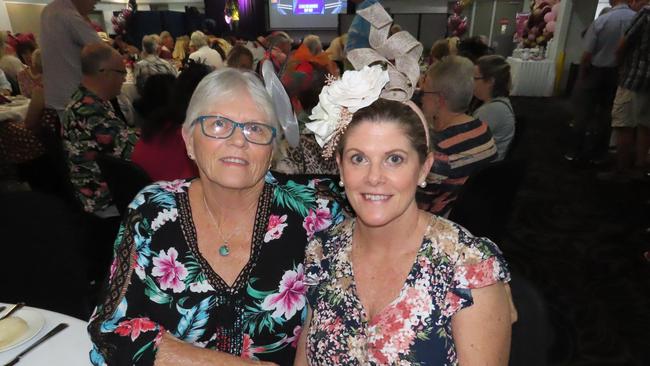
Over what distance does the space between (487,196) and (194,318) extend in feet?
4.95

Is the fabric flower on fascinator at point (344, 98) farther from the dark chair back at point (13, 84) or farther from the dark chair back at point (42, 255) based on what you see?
the dark chair back at point (13, 84)

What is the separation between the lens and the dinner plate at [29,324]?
126cm

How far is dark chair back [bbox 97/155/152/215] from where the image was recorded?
7.70 feet

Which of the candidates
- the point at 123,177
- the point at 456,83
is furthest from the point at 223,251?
the point at 456,83

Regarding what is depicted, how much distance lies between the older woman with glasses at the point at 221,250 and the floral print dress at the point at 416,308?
185mm

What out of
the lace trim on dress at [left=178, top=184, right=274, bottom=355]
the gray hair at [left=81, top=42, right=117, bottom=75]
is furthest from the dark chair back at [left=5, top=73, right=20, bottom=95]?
the lace trim on dress at [left=178, top=184, right=274, bottom=355]

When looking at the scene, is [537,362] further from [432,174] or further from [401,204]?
[432,174]

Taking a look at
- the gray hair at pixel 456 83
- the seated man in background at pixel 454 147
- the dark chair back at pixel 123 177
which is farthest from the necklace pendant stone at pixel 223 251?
the gray hair at pixel 456 83

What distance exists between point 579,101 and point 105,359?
6.26 meters

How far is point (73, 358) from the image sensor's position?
1248 millimetres

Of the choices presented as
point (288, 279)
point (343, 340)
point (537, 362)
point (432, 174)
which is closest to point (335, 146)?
point (288, 279)

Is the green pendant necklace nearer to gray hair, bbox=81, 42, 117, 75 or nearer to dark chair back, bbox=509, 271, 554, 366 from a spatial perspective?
dark chair back, bbox=509, 271, 554, 366

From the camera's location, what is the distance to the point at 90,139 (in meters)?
2.77

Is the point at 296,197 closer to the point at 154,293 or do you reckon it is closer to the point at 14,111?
the point at 154,293
